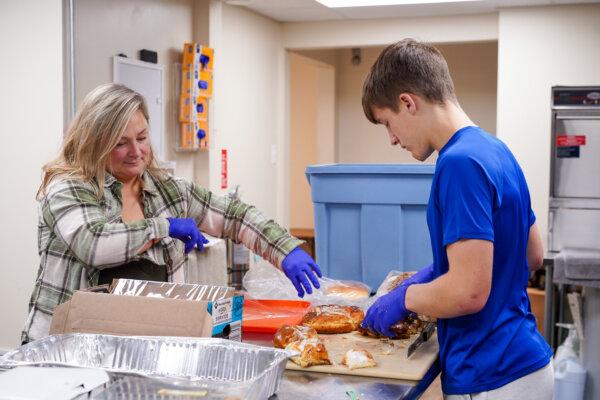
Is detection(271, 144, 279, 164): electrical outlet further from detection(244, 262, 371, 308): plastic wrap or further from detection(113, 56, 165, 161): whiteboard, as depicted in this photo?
detection(244, 262, 371, 308): plastic wrap

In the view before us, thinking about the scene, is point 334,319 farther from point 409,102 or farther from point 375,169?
point 375,169

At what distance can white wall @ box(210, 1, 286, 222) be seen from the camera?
477cm

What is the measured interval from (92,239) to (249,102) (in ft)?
11.9

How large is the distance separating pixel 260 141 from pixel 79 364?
13.8 ft

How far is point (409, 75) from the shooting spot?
5.09 feet

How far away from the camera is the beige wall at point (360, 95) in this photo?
6.58 m

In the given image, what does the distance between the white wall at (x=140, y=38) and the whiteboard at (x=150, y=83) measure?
0.06m

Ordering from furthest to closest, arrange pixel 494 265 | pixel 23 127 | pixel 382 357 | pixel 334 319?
pixel 23 127 < pixel 334 319 < pixel 382 357 < pixel 494 265

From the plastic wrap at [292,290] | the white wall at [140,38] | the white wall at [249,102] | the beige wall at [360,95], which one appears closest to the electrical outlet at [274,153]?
the white wall at [249,102]

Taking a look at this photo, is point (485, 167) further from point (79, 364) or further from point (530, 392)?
point (79, 364)

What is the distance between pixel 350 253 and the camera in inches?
102

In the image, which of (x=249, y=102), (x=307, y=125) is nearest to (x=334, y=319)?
(x=249, y=102)

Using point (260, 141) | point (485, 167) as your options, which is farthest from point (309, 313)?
point (260, 141)

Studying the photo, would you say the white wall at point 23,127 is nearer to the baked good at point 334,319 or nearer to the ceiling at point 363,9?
the ceiling at point 363,9
